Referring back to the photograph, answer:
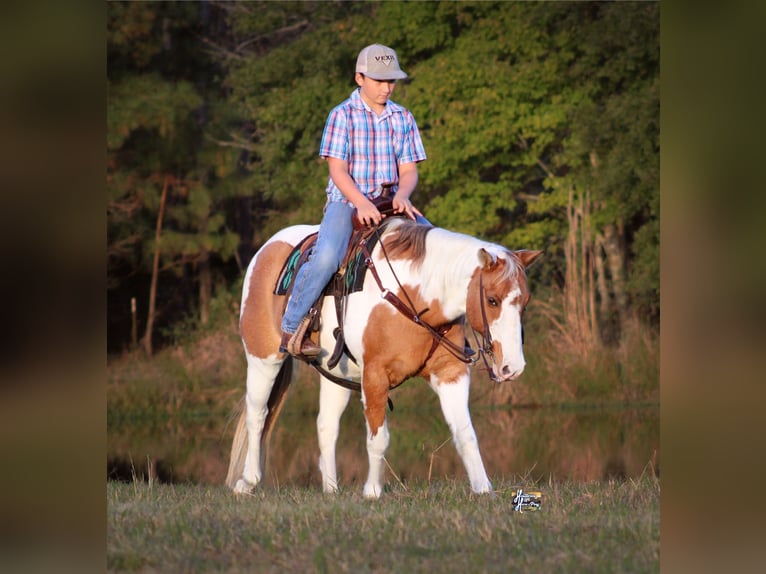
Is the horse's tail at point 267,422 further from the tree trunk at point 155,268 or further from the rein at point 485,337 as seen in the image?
the tree trunk at point 155,268

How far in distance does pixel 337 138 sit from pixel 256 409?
227 centimetres

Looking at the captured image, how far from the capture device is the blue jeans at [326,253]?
7.09m

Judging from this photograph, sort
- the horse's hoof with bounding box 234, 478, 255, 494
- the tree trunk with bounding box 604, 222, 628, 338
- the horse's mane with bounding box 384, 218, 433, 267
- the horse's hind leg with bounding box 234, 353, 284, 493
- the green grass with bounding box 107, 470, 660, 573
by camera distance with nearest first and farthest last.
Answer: the green grass with bounding box 107, 470, 660, 573 < the horse's mane with bounding box 384, 218, 433, 267 < the horse's hoof with bounding box 234, 478, 255, 494 < the horse's hind leg with bounding box 234, 353, 284, 493 < the tree trunk with bounding box 604, 222, 628, 338

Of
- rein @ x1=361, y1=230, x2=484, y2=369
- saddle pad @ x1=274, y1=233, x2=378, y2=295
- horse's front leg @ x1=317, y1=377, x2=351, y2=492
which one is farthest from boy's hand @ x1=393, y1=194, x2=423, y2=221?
horse's front leg @ x1=317, y1=377, x2=351, y2=492

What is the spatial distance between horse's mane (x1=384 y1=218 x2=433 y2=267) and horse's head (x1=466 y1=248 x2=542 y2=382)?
1.79 ft

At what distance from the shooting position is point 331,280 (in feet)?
23.9

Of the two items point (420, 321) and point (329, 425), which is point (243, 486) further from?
point (420, 321)

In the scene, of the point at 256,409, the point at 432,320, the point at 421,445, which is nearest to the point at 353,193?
the point at 432,320

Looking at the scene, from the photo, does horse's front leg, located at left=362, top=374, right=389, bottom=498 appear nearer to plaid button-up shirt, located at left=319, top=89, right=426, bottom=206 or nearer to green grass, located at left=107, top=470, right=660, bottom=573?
green grass, located at left=107, top=470, right=660, bottom=573

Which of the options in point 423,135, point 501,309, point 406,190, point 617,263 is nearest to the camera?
point 501,309

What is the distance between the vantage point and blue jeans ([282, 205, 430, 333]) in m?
7.09

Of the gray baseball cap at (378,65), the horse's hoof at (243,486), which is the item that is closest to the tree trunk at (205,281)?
the horse's hoof at (243,486)
